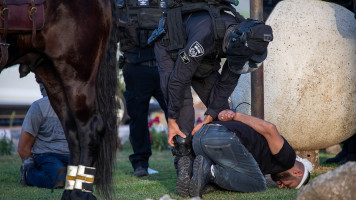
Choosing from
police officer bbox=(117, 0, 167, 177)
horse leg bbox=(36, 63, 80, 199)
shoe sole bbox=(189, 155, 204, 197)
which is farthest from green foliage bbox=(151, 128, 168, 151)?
horse leg bbox=(36, 63, 80, 199)

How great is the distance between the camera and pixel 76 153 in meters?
4.00

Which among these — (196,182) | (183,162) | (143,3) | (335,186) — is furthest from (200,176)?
(143,3)

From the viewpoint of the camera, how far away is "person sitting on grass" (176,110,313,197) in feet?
14.9

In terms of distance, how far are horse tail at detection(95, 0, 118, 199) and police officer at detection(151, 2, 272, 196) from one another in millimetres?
629

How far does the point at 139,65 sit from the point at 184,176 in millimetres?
2241

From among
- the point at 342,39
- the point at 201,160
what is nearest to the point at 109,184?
the point at 201,160

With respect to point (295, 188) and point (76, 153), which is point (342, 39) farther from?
point (76, 153)

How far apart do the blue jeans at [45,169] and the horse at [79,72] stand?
1.36 m

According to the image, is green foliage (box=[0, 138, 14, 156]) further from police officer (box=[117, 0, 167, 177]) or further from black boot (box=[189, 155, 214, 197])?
black boot (box=[189, 155, 214, 197])

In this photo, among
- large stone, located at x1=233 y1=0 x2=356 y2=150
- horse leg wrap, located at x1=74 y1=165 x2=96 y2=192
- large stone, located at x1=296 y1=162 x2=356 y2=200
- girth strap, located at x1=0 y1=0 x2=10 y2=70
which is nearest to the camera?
large stone, located at x1=296 y1=162 x2=356 y2=200

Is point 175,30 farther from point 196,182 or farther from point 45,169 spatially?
point 45,169

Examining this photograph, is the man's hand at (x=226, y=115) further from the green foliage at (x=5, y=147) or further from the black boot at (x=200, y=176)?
the green foliage at (x=5, y=147)

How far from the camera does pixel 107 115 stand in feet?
13.6

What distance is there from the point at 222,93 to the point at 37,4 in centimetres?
190
